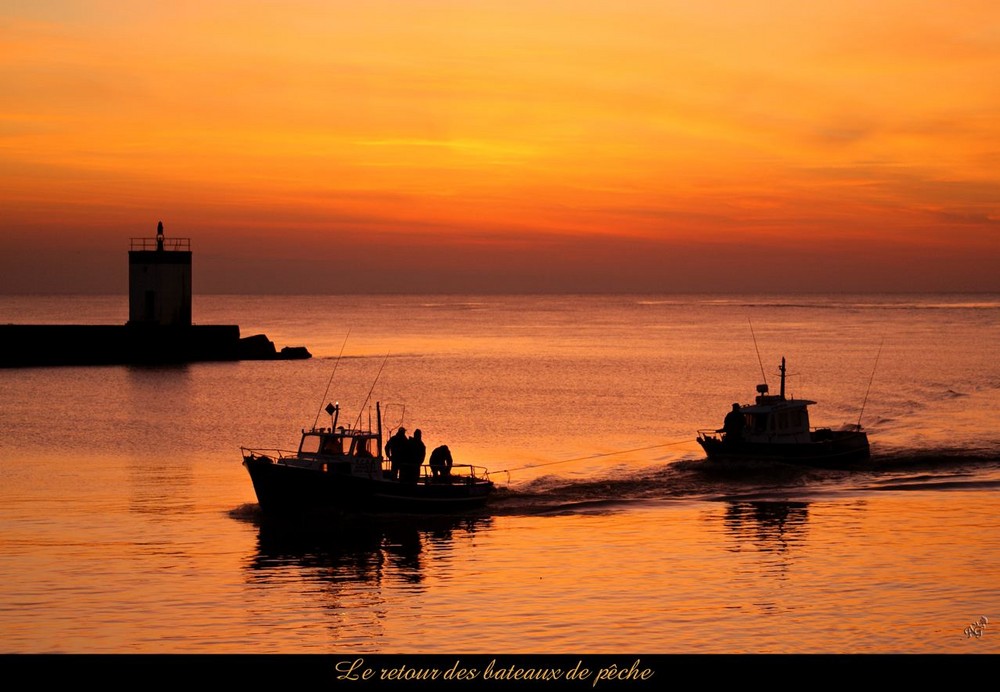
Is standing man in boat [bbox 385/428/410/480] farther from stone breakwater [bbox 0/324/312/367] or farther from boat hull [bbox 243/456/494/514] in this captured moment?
stone breakwater [bbox 0/324/312/367]

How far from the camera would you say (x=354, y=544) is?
2648cm

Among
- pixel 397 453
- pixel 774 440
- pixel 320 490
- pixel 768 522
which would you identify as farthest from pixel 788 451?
pixel 320 490

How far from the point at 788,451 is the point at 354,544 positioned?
58.1 ft

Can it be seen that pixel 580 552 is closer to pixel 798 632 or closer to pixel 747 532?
pixel 747 532

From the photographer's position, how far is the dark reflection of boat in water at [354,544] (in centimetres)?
2341

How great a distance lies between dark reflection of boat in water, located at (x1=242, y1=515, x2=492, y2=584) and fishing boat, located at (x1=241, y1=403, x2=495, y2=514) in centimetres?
35

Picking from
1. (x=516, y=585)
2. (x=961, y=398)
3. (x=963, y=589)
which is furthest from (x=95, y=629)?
(x=961, y=398)

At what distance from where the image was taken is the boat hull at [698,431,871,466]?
38.7 meters

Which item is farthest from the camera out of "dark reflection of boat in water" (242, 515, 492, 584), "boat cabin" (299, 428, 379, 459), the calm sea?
"boat cabin" (299, 428, 379, 459)

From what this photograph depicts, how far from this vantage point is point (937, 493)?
1332 inches

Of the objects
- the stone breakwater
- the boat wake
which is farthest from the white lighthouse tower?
the boat wake

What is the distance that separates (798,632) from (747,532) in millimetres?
9114

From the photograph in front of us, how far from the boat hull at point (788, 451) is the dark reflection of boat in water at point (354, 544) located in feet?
38.8
